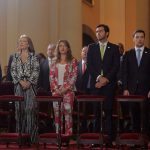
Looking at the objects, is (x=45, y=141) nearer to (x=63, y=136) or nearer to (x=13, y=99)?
(x=63, y=136)

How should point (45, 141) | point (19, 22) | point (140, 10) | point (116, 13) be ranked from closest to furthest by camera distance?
1. point (45, 141)
2. point (19, 22)
3. point (140, 10)
4. point (116, 13)

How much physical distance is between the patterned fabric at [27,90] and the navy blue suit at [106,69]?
3.15 ft

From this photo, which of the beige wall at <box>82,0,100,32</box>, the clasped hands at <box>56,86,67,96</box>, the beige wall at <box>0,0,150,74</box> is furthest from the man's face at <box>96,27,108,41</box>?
the beige wall at <box>82,0,100,32</box>

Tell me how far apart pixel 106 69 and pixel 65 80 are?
71cm

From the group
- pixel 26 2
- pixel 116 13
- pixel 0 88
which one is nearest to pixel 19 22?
pixel 26 2

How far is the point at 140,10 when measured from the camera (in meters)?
17.5

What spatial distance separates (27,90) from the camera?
8.68m

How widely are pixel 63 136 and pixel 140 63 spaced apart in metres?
1.73

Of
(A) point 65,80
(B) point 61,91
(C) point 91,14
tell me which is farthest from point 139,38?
(C) point 91,14

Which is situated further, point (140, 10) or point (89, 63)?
point (140, 10)

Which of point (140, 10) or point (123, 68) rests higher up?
point (140, 10)

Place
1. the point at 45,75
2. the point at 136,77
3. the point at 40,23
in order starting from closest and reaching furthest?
1. the point at 136,77
2. the point at 45,75
3. the point at 40,23

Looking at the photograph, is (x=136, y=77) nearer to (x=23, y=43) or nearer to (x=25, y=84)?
(x=25, y=84)

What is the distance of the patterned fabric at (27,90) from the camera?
8.65 metres
